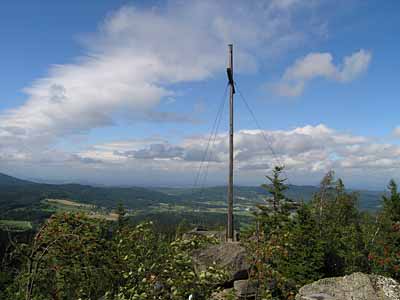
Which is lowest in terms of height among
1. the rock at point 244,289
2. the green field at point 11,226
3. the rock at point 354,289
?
the rock at point 244,289

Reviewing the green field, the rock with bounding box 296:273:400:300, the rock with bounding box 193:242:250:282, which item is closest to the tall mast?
the rock with bounding box 193:242:250:282

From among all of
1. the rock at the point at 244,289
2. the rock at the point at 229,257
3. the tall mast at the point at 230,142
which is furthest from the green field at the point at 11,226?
the tall mast at the point at 230,142

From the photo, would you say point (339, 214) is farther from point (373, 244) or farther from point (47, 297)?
point (47, 297)

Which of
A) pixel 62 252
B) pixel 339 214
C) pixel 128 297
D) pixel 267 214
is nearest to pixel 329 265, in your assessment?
pixel 128 297

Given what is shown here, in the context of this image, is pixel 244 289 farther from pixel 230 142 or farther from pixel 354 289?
pixel 230 142

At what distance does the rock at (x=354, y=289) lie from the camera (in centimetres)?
698

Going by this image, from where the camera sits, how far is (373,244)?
54.9 feet

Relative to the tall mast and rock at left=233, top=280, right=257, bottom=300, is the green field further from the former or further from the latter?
the tall mast

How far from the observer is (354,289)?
7.26m

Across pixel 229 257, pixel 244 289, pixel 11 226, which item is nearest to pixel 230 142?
pixel 229 257

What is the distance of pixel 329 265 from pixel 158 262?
26.4ft

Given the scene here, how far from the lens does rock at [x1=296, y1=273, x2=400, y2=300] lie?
22.9 feet

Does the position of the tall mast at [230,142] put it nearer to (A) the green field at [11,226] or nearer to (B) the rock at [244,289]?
(B) the rock at [244,289]

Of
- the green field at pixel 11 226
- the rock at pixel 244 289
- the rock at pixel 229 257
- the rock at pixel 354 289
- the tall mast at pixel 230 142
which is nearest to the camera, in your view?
the green field at pixel 11 226
